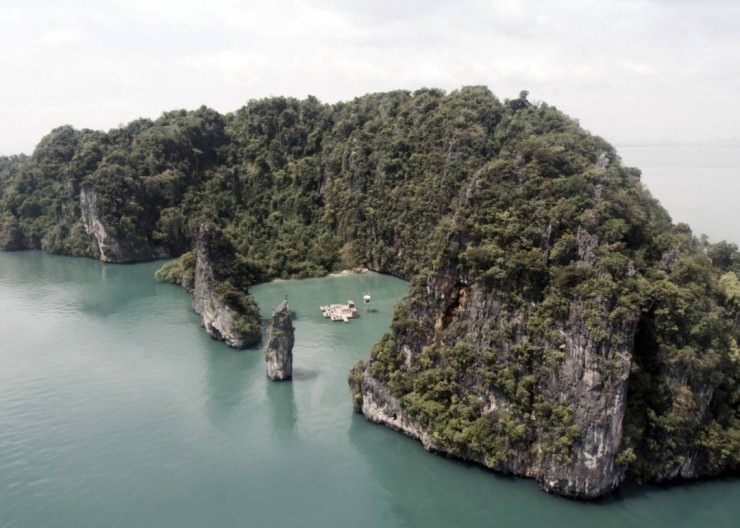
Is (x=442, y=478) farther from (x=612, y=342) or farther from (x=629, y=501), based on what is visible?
(x=612, y=342)

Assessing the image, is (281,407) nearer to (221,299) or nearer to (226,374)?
(226,374)

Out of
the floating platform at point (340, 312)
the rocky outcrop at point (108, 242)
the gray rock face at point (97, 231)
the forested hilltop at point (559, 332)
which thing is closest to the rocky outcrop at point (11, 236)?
A: the rocky outcrop at point (108, 242)

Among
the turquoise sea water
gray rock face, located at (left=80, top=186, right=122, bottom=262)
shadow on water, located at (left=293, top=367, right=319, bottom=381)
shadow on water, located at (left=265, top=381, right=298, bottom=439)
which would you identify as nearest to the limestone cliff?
the turquoise sea water

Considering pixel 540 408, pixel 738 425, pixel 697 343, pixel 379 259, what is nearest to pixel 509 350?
pixel 540 408

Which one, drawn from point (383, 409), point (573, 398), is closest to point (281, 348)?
point (383, 409)

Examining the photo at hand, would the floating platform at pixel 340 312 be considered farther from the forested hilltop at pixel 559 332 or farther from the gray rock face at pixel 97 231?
the gray rock face at pixel 97 231

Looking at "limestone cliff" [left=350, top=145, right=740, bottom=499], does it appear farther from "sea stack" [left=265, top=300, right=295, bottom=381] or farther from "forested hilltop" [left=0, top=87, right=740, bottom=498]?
"sea stack" [left=265, top=300, right=295, bottom=381]
